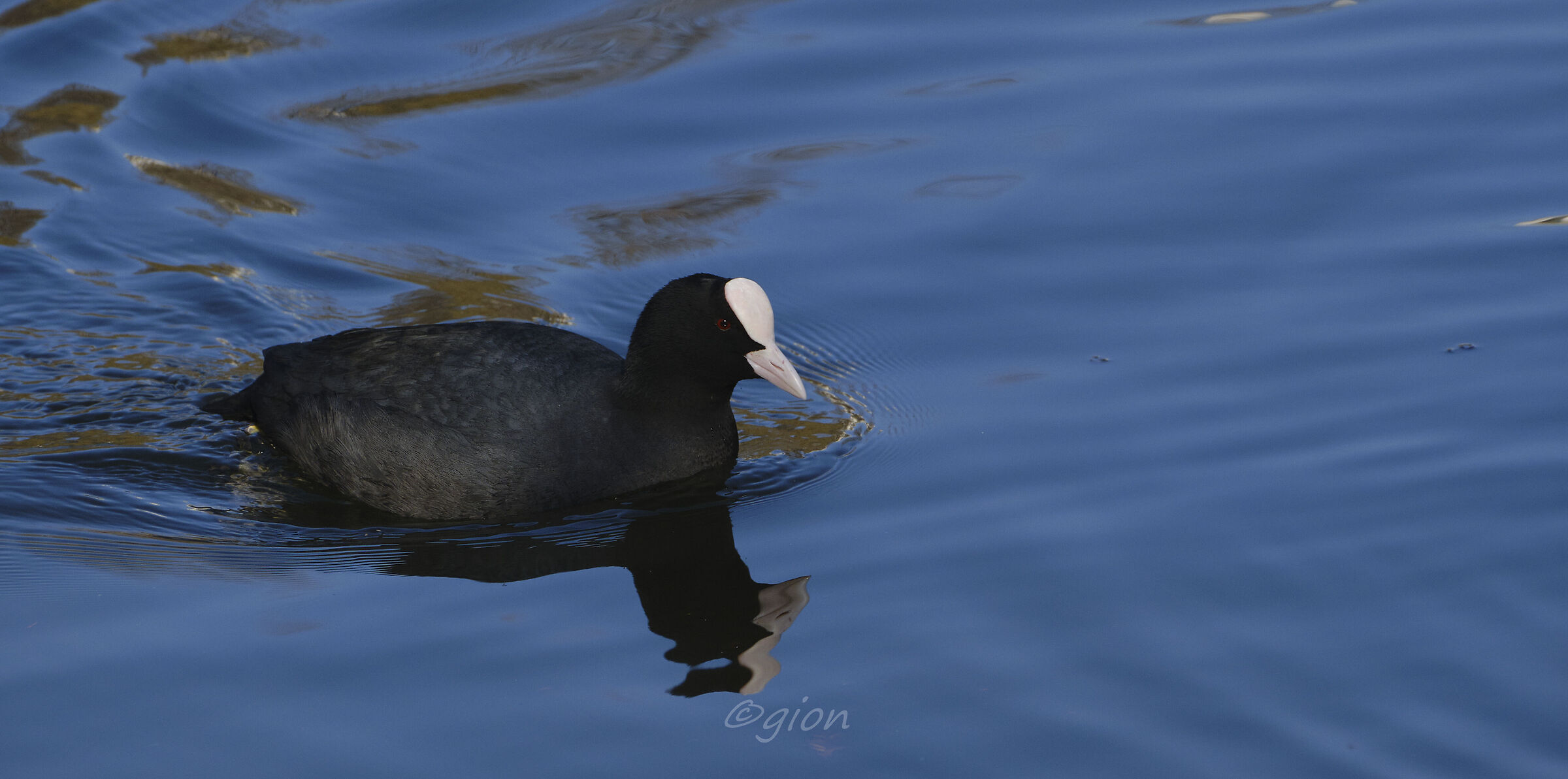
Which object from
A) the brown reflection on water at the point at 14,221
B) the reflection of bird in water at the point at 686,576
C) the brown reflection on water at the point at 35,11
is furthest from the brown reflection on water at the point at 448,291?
the brown reflection on water at the point at 35,11

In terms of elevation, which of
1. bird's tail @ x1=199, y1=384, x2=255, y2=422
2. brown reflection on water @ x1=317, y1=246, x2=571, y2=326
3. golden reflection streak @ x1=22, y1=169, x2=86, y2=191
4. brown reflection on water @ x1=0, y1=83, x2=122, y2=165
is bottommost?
bird's tail @ x1=199, y1=384, x2=255, y2=422

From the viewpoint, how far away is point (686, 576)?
4586mm

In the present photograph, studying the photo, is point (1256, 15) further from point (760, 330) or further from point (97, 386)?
point (97, 386)

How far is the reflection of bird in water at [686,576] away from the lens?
13.3 feet

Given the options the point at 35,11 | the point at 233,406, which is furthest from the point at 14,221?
the point at 35,11

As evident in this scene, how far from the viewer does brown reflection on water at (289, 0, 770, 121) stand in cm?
897

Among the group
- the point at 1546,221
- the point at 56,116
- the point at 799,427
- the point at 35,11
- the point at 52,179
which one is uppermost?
the point at 35,11

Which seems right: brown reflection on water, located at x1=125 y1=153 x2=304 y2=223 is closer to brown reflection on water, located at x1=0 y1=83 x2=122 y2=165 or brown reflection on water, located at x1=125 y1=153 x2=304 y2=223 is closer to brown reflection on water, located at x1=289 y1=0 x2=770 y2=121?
brown reflection on water, located at x1=0 y1=83 x2=122 y2=165

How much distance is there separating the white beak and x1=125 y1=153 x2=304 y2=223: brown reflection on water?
3353 mm

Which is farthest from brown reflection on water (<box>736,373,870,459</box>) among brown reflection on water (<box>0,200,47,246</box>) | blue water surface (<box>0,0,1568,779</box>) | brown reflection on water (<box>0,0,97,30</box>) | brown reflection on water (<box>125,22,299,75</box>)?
brown reflection on water (<box>0,0,97,30</box>)

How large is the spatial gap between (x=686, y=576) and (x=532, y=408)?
3.07 ft

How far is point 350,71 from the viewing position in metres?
9.45

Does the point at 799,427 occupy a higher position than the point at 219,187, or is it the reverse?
the point at 219,187

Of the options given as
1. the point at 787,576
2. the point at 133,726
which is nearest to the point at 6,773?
the point at 133,726
